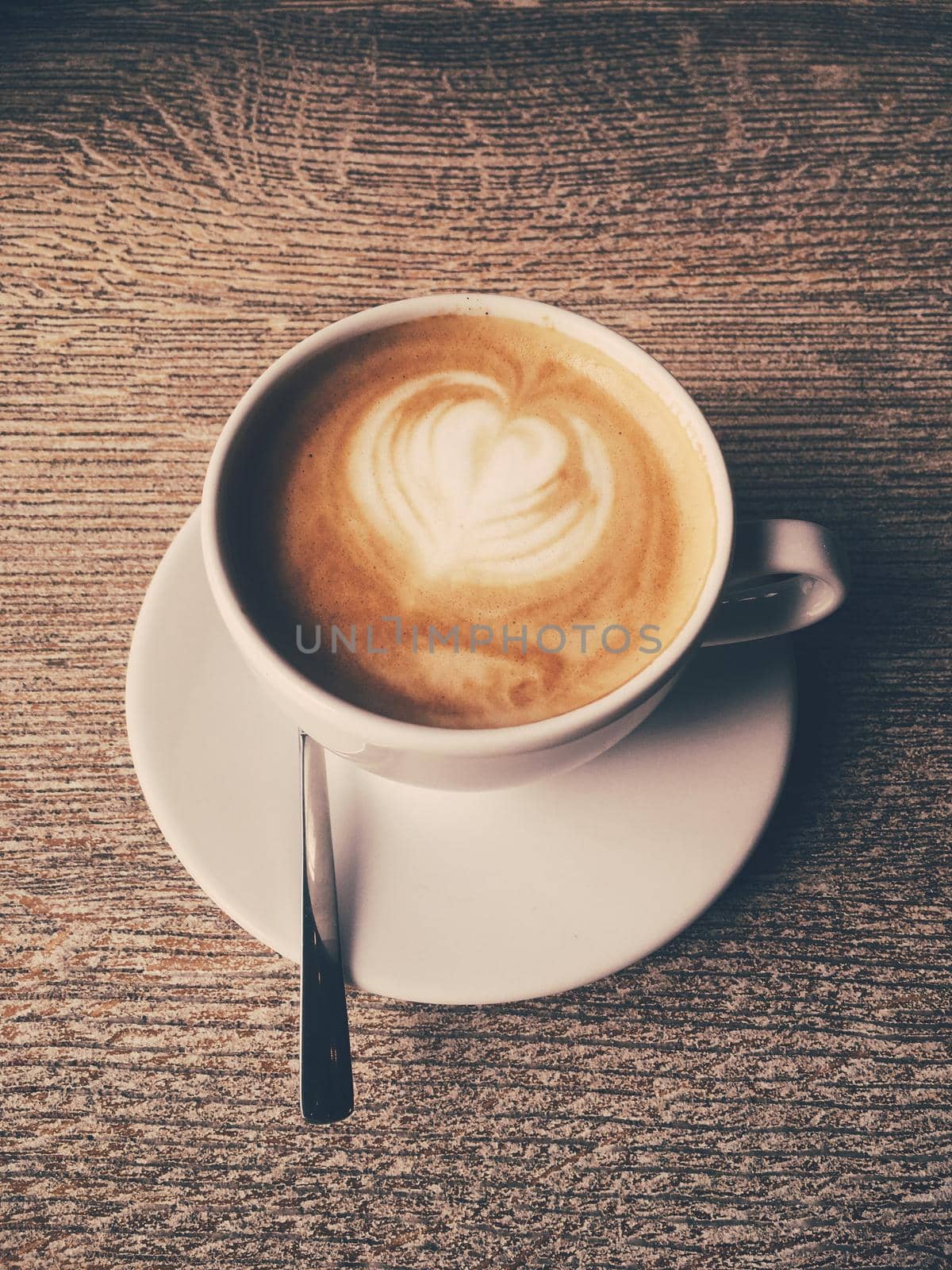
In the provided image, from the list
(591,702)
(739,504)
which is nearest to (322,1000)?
(591,702)

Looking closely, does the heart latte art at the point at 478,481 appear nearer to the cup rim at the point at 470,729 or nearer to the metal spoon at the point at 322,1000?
the cup rim at the point at 470,729

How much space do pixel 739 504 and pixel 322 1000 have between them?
0.56 meters

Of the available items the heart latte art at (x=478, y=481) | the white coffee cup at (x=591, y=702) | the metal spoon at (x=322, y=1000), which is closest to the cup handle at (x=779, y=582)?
the white coffee cup at (x=591, y=702)

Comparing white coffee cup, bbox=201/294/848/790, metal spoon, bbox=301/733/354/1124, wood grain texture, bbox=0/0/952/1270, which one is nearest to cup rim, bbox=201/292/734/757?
white coffee cup, bbox=201/294/848/790

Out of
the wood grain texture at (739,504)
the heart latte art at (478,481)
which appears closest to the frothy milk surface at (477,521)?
the heart latte art at (478,481)

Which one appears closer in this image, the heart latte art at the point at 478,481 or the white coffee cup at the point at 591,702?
the white coffee cup at the point at 591,702

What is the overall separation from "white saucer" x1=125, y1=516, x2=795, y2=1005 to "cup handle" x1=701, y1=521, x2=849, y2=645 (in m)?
0.06

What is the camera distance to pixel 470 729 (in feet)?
1.96

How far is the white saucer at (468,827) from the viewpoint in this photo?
2.07 ft

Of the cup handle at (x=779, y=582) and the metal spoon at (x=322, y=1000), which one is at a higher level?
the cup handle at (x=779, y=582)

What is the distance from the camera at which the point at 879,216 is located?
1010mm

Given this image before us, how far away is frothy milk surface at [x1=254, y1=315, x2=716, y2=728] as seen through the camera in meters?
0.62

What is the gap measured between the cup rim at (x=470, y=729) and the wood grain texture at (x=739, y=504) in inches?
8.3

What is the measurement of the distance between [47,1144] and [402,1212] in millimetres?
246
